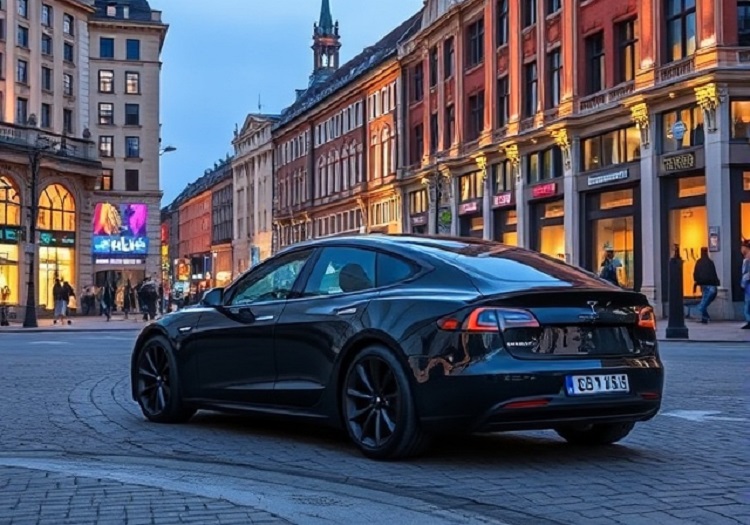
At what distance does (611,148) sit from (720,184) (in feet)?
25.9

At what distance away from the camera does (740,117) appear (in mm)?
34938

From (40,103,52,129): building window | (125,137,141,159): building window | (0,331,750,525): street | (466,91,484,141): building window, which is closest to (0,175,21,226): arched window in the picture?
(40,103,52,129): building window

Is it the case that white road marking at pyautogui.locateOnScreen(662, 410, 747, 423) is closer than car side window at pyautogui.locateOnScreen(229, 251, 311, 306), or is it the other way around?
car side window at pyautogui.locateOnScreen(229, 251, 311, 306)

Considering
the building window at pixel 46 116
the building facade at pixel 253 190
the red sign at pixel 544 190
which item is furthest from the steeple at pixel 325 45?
the red sign at pixel 544 190

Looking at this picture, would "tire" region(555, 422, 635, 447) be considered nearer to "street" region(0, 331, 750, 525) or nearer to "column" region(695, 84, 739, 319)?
"street" region(0, 331, 750, 525)

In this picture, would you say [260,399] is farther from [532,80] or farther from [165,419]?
[532,80]

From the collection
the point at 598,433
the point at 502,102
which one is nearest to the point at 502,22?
the point at 502,102

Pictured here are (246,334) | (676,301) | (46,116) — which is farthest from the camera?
(46,116)

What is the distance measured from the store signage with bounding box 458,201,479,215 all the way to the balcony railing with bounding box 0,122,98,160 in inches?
808

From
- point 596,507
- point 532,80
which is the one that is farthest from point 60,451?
point 532,80

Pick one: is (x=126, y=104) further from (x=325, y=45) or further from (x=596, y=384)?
(x=596, y=384)

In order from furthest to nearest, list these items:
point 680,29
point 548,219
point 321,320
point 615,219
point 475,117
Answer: point 475,117 → point 548,219 → point 615,219 → point 680,29 → point 321,320

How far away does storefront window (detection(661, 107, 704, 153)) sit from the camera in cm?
3591

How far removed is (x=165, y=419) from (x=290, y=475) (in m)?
2.89
